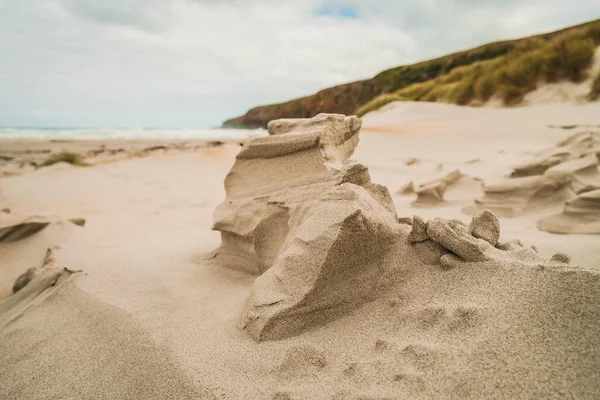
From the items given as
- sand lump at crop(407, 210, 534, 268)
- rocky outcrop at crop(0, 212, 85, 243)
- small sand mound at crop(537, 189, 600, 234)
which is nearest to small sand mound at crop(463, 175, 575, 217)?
small sand mound at crop(537, 189, 600, 234)

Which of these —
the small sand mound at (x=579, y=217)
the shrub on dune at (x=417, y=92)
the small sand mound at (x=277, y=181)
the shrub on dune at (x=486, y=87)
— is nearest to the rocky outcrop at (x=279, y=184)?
the small sand mound at (x=277, y=181)

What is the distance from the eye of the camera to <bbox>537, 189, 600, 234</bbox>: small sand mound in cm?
252

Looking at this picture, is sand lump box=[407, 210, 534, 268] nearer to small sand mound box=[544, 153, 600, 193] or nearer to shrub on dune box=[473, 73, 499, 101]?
small sand mound box=[544, 153, 600, 193]

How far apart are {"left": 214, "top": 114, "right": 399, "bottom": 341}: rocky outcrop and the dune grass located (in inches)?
383

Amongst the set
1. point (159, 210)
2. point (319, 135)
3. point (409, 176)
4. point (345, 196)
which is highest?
point (319, 135)

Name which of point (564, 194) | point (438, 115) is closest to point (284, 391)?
point (564, 194)

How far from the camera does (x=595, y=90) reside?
344 inches

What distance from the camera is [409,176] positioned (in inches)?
231

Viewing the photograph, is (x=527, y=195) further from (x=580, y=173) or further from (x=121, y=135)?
(x=121, y=135)

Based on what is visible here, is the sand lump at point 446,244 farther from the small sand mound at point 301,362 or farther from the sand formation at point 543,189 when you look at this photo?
the sand formation at point 543,189

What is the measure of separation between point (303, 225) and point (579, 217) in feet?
7.26

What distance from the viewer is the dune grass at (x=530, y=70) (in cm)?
956

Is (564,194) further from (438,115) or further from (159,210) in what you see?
(438,115)

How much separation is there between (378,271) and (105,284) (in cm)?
135
